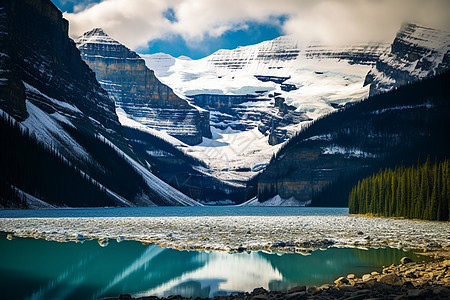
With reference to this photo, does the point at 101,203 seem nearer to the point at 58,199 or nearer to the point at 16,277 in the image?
the point at 58,199

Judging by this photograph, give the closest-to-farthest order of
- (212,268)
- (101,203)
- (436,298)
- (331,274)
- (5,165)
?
(436,298), (331,274), (212,268), (5,165), (101,203)

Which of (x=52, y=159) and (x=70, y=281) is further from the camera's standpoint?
(x=52, y=159)

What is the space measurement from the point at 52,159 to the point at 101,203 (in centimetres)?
2789

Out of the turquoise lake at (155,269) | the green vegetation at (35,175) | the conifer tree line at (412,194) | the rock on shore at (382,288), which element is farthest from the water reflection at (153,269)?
the green vegetation at (35,175)

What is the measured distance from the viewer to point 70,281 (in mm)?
26750

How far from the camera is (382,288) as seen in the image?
2138 centimetres

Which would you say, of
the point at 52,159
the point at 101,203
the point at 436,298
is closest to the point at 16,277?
the point at 436,298

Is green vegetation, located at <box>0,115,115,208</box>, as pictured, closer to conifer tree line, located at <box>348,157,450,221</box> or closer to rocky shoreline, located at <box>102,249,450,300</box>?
conifer tree line, located at <box>348,157,450,221</box>

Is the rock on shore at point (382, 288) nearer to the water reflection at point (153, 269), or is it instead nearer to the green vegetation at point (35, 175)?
the water reflection at point (153, 269)

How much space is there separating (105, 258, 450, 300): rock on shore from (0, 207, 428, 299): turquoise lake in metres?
2.36

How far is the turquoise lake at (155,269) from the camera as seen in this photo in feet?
81.2

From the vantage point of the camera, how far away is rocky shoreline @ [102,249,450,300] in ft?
64.1

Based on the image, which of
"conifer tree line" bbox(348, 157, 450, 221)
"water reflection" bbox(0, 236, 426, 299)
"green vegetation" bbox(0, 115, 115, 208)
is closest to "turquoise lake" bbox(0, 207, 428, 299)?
"water reflection" bbox(0, 236, 426, 299)

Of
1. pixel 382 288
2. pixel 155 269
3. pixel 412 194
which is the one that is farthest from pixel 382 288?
pixel 412 194
